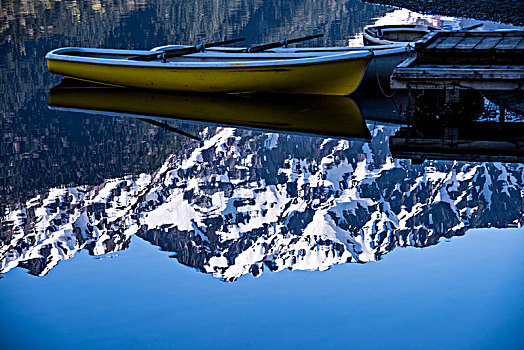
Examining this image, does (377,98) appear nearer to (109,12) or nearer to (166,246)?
(166,246)

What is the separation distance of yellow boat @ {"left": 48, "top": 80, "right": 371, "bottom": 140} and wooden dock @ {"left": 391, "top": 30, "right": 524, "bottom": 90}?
198 cm

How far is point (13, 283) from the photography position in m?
10.6

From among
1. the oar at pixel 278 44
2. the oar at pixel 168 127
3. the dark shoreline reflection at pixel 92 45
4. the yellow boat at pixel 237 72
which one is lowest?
the dark shoreline reflection at pixel 92 45

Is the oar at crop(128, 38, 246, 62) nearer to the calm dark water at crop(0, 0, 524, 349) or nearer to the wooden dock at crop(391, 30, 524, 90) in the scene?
the calm dark water at crop(0, 0, 524, 349)

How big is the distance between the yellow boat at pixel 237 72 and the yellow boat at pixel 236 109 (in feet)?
0.88

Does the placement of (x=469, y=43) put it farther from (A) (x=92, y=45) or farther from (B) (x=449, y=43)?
(A) (x=92, y=45)

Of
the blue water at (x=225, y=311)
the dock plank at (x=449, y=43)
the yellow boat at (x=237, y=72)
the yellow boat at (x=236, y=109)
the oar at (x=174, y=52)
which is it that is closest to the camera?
the blue water at (x=225, y=311)

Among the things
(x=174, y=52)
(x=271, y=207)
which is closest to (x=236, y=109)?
(x=174, y=52)

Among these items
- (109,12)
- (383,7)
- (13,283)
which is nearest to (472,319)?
(13,283)

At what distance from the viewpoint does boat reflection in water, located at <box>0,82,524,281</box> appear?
38.7 ft

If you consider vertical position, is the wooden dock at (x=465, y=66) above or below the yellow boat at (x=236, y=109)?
above

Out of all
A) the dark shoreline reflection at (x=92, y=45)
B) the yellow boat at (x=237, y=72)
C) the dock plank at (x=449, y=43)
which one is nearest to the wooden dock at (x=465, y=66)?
the dock plank at (x=449, y=43)

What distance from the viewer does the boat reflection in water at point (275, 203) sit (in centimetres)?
1178

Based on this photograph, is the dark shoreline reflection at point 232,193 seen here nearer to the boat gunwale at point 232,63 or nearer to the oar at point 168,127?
the oar at point 168,127
